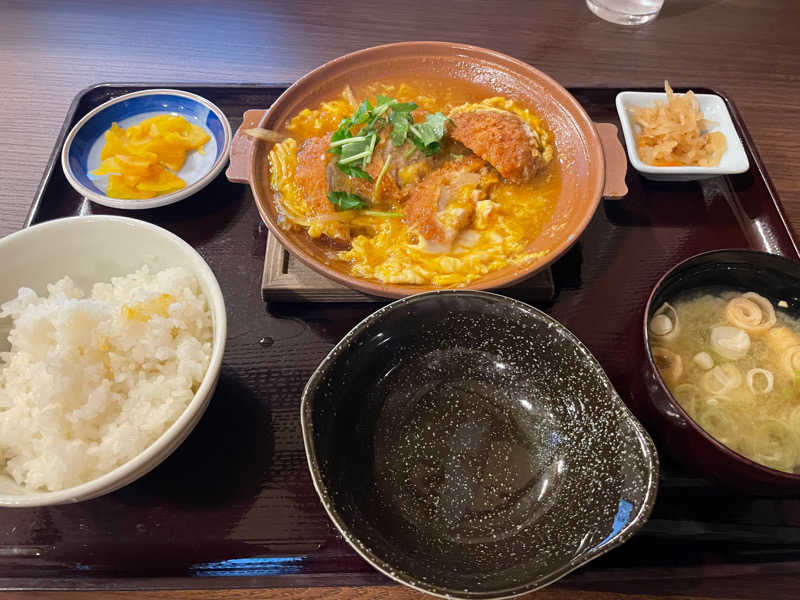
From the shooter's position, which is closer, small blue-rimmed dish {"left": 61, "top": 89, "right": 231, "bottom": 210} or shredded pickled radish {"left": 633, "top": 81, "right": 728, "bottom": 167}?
small blue-rimmed dish {"left": 61, "top": 89, "right": 231, "bottom": 210}

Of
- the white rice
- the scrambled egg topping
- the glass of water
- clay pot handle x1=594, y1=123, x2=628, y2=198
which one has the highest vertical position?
the glass of water

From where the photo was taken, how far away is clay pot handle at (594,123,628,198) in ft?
6.15

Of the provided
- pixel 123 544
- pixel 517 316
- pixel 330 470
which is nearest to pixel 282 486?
pixel 330 470

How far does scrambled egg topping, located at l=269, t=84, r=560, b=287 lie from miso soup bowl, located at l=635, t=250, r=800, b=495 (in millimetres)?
446

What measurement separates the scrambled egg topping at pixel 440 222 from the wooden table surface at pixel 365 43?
1.06m

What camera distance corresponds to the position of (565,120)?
2.04m

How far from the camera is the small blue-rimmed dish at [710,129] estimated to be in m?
1.98

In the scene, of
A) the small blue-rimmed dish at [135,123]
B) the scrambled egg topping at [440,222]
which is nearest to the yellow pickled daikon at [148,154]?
the small blue-rimmed dish at [135,123]

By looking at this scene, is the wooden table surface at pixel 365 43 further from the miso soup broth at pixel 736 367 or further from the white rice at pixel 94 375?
the white rice at pixel 94 375

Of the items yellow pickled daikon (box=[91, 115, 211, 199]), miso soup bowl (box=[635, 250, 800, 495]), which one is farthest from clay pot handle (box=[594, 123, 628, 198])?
yellow pickled daikon (box=[91, 115, 211, 199])

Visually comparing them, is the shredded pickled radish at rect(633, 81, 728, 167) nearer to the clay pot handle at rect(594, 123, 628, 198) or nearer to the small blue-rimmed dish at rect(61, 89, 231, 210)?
the clay pot handle at rect(594, 123, 628, 198)

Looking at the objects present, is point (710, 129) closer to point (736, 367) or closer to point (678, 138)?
point (678, 138)

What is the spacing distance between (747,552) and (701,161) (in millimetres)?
1470

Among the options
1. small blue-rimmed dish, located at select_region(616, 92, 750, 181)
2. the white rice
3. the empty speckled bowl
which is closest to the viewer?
the empty speckled bowl
